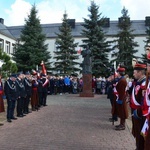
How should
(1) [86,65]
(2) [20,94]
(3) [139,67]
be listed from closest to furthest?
1. (3) [139,67]
2. (2) [20,94]
3. (1) [86,65]

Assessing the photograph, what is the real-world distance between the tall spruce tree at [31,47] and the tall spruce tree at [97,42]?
5.94m

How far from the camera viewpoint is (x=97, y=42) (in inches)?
1398

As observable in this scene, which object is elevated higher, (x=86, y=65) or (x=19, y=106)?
(x=86, y=65)

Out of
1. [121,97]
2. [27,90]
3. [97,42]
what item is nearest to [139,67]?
[121,97]

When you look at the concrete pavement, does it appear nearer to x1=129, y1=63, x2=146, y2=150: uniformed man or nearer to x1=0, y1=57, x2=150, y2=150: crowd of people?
x1=0, y1=57, x2=150, y2=150: crowd of people

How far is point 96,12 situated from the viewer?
120 ft

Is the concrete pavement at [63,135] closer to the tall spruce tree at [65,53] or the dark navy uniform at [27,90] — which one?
the dark navy uniform at [27,90]

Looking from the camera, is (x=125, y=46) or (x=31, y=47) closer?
(x=31, y=47)

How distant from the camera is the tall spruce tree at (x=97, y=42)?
1387 inches

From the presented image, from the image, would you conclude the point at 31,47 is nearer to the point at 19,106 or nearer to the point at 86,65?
the point at 86,65

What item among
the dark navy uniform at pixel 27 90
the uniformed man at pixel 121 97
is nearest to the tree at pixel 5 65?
the dark navy uniform at pixel 27 90

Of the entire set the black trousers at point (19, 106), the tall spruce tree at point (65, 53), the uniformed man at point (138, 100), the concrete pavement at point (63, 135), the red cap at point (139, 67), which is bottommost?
the concrete pavement at point (63, 135)

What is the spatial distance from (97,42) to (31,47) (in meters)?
8.15

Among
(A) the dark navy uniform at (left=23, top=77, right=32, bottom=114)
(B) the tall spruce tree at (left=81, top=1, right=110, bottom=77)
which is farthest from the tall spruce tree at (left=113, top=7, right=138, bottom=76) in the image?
(A) the dark navy uniform at (left=23, top=77, right=32, bottom=114)
